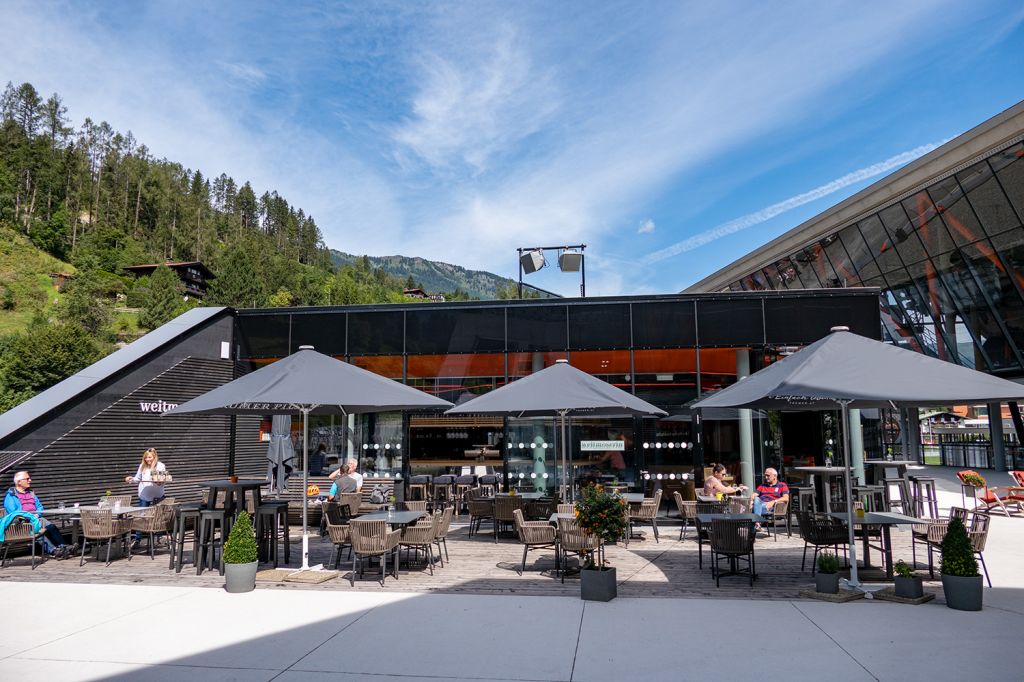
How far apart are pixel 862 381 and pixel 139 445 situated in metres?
13.4

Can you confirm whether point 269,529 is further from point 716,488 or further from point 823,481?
point 823,481

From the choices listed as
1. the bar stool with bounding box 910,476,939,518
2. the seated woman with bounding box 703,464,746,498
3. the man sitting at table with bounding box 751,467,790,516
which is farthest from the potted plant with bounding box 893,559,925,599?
the bar stool with bounding box 910,476,939,518

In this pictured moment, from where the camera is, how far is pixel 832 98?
67.4ft

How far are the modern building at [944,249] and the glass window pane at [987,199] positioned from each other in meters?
0.03

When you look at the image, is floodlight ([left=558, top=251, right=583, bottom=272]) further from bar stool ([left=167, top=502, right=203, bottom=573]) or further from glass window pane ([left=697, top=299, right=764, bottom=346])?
bar stool ([left=167, top=502, right=203, bottom=573])

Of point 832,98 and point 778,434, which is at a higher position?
point 832,98

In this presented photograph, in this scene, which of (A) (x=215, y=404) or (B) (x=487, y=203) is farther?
(B) (x=487, y=203)

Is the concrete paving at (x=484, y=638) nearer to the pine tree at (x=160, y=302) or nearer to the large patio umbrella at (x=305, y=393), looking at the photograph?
the large patio umbrella at (x=305, y=393)

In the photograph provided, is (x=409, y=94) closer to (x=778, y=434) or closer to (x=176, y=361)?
(x=176, y=361)

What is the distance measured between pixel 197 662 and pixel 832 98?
73.5ft

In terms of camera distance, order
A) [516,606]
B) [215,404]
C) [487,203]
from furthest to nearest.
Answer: [487,203] < [215,404] < [516,606]

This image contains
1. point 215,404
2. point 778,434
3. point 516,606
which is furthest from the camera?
point 778,434

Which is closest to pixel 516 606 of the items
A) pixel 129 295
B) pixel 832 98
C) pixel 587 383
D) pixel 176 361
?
pixel 587 383

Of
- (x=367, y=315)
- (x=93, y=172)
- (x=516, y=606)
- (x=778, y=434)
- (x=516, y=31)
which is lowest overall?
(x=516, y=606)
